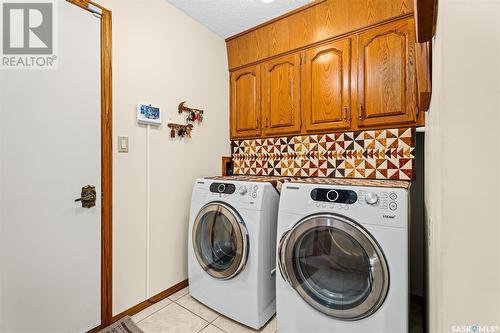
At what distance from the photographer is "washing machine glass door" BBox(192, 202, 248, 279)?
1545mm

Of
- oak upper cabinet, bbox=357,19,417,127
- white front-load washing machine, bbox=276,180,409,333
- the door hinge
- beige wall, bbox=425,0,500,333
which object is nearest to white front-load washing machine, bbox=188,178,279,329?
white front-load washing machine, bbox=276,180,409,333

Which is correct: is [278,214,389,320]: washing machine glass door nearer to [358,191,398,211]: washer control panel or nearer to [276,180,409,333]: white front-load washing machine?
[276,180,409,333]: white front-load washing machine

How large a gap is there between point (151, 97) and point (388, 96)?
1731 mm

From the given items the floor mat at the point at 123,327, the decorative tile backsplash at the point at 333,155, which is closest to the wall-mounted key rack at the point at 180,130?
the decorative tile backsplash at the point at 333,155

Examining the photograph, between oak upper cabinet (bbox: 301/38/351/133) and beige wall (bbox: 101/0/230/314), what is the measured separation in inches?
36.0

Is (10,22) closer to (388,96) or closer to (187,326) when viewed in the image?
(187,326)

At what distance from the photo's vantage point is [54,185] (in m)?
1.31

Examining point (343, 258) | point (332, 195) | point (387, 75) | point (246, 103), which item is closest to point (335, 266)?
point (343, 258)

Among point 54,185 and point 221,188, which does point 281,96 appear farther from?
point 54,185

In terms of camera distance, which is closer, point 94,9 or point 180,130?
point 94,9

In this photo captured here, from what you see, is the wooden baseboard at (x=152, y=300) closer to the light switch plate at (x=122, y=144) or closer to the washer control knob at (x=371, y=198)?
the light switch plate at (x=122, y=144)

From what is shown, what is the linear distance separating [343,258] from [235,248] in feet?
2.29

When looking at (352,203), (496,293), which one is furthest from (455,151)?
(352,203)

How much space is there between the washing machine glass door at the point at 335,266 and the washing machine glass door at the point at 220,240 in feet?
1.01
